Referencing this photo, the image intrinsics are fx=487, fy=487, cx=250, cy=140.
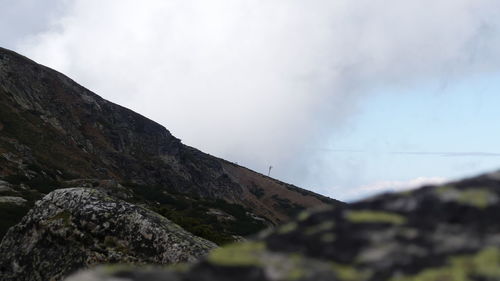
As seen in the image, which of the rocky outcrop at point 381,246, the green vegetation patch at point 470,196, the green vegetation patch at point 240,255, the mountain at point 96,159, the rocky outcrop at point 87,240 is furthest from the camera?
the mountain at point 96,159

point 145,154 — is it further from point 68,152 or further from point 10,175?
point 10,175

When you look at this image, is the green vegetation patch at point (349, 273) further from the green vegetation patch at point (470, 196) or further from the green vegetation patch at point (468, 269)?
the green vegetation patch at point (470, 196)

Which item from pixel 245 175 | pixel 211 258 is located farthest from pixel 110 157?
pixel 211 258

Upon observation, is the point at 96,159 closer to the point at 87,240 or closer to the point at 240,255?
the point at 87,240

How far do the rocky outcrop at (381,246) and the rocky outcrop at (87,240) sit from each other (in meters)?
10.5

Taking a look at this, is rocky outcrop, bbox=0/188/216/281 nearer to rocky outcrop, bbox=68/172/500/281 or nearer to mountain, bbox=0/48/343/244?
rocky outcrop, bbox=68/172/500/281

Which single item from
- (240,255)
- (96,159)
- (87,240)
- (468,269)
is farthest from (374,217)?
(96,159)

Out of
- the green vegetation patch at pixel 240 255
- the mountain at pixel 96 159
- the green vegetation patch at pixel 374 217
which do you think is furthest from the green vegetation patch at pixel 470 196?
the mountain at pixel 96 159

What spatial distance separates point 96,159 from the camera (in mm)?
80688

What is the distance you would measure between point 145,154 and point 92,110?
1354cm

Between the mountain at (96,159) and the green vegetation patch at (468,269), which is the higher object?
the mountain at (96,159)

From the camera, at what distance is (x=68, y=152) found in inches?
2923

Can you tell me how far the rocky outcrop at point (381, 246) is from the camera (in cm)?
376

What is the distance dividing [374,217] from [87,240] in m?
12.3
